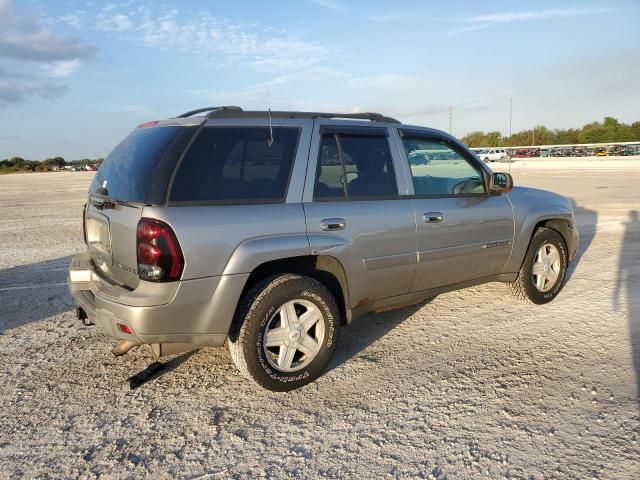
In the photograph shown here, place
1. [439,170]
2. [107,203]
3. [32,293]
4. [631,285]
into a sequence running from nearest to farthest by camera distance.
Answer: [107,203] → [439,170] → [631,285] → [32,293]

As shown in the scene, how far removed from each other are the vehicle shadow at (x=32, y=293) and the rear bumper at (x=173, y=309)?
218cm

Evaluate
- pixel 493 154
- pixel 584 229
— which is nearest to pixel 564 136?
pixel 493 154

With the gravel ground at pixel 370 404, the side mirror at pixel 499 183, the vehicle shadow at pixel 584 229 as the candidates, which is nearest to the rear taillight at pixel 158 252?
the gravel ground at pixel 370 404

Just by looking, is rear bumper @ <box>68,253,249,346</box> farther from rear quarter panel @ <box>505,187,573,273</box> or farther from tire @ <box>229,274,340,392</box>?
rear quarter panel @ <box>505,187,573,273</box>

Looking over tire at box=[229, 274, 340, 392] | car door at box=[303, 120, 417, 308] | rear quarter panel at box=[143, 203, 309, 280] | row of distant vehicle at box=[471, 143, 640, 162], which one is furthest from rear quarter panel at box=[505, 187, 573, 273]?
row of distant vehicle at box=[471, 143, 640, 162]

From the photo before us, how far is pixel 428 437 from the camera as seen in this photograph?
2793 millimetres

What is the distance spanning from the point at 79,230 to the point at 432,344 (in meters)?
9.29

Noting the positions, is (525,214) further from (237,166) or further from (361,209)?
(237,166)

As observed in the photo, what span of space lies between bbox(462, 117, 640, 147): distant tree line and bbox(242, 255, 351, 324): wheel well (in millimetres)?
82868

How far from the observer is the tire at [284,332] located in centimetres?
321

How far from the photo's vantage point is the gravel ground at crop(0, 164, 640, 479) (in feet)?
8.50

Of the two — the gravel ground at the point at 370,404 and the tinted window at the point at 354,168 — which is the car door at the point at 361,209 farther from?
the gravel ground at the point at 370,404

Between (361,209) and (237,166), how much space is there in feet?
3.23

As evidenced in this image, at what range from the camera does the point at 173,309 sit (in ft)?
9.75
